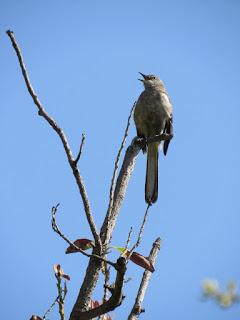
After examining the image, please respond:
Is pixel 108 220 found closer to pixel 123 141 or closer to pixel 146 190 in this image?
pixel 123 141

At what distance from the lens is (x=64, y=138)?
2260 millimetres

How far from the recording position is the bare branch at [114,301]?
209 centimetres

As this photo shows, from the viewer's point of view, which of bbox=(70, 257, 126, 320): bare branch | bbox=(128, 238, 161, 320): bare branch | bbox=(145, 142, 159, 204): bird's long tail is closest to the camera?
bbox=(70, 257, 126, 320): bare branch

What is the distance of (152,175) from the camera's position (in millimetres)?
5539

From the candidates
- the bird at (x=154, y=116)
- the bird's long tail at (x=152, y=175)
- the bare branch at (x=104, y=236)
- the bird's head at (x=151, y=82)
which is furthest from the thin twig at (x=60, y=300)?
the bird's head at (x=151, y=82)

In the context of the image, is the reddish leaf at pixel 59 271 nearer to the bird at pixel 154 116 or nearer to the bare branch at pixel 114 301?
the bare branch at pixel 114 301

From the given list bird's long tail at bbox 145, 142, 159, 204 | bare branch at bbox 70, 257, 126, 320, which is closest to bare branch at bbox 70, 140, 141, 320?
bare branch at bbox 70, 257, 126, 320

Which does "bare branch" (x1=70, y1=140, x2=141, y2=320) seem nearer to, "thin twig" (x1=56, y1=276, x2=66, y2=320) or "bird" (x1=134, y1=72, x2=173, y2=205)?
"thin twig" (x1=56, y1=276, x2=66, y2=320)

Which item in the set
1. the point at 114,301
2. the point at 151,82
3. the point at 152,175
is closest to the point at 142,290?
the point at 114,301

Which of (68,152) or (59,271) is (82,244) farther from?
(68,152)

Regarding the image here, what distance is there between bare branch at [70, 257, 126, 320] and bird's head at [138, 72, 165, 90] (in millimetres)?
5686

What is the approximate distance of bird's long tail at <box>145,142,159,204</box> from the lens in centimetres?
481

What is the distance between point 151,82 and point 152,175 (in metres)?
2.69

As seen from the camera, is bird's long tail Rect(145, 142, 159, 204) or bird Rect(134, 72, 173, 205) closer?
bird's long tail Rect(145, 142, 159, 204)
